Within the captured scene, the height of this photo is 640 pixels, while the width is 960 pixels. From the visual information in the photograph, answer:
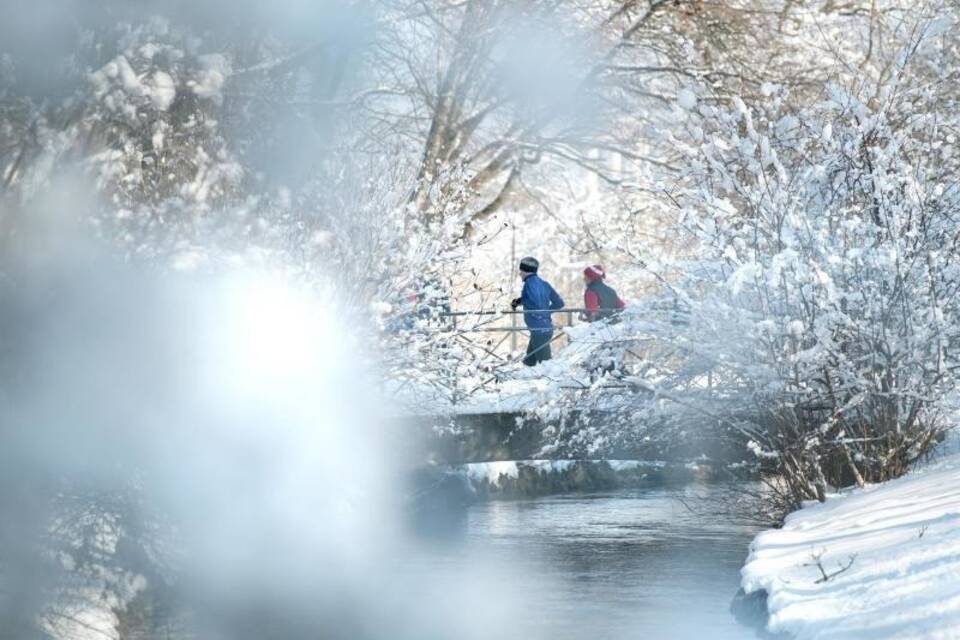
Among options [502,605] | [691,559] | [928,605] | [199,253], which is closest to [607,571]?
[691,559]

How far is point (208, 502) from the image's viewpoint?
15.6 meters

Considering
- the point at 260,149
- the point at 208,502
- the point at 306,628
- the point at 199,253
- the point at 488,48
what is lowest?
the point at 306,628

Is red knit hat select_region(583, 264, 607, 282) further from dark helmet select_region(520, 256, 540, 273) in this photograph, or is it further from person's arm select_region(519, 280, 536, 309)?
person's arm select_region(519, 280, 536, 309)

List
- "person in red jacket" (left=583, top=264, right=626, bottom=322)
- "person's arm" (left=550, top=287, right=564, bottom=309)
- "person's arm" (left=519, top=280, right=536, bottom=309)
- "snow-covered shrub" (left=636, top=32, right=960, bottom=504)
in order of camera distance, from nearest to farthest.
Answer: "snow-covered shrub" (left=636, top=32, right=960, bottom=504), "person's arm" (left=519, top=280, right=536, bottom=309), "person in red jacket" (left=583, top=264, right=626, bottom=322), "person's arm" (left=550, top=287, right=564, bottom=309)

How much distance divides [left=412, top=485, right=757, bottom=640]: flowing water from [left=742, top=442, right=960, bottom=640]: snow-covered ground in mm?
617

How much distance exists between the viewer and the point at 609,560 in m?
15.9

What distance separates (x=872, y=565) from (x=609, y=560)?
6.51 meters

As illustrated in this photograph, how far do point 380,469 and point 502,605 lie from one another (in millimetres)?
4746

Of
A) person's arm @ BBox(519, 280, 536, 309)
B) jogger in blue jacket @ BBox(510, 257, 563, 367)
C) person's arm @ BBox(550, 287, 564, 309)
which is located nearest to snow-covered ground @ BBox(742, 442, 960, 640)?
jogger in blue jacket @ BBox(510, 257, 563, 367)

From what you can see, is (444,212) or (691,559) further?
(444,212)

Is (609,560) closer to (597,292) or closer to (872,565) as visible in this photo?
(597,292)

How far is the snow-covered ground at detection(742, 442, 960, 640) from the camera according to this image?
8383 millimetres

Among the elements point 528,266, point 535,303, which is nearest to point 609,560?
point 535,303

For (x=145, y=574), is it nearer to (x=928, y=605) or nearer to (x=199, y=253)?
(x=199, y=253)
